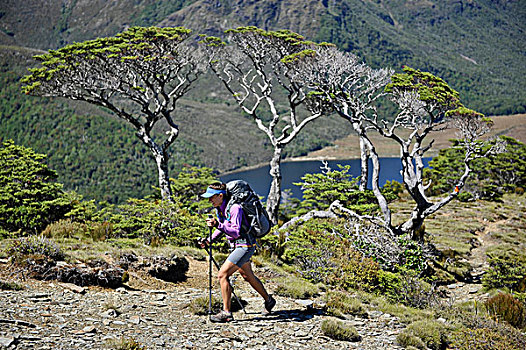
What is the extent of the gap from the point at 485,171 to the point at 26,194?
2459 cm

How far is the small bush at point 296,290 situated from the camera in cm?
696

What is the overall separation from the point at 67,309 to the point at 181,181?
38.6ft

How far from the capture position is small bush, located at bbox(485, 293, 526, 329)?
24.2 feet

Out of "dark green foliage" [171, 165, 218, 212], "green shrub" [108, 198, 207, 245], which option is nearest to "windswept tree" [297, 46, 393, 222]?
"dark green foliage" [171, 165, 218, 212]

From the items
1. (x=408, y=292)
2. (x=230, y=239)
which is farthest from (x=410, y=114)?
(x=230, y=239)

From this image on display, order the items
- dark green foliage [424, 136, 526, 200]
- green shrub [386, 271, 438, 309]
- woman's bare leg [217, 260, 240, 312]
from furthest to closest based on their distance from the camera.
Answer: dark green foliage [424, 136, 526, 200], green shrub [386, 271, 438, 309], woman's bare leg [217, 260, 240, 312]

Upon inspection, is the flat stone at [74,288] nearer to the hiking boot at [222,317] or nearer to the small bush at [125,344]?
the small bush at [125,344]

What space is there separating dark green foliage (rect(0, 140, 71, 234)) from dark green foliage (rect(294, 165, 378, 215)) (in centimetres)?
735

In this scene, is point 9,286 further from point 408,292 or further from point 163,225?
point 408,292

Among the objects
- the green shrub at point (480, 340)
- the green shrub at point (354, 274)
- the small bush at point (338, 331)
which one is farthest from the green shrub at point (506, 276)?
the small bush at point (338, 331)

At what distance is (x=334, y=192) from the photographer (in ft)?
46.5

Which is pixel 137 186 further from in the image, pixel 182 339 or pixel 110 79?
pixel 182 339

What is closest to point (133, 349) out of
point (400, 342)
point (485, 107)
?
point (400, 342)

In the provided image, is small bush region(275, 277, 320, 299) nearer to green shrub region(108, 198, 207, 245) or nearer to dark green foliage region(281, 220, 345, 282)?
dark green foliage region(281, 220, 345, 282)
